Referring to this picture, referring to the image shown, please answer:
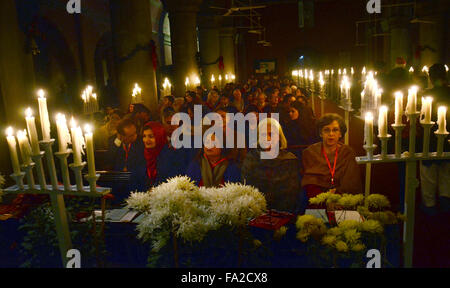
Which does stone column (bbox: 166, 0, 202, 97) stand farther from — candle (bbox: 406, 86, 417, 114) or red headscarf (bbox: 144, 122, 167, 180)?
candle (bbox: 406, 86, 417, 114)

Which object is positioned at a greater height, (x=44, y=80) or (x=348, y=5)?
(x=348, y=5)

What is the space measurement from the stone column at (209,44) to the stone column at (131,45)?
8009 mm

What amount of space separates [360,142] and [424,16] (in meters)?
11.5

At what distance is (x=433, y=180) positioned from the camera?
5406 millimetres

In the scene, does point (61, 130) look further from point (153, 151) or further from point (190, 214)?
point (153, 151)

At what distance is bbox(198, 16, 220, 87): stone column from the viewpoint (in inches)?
706

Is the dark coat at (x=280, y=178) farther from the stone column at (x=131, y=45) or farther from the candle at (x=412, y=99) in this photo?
the stone column at (x=131, y=45)

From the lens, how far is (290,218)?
11.3ft

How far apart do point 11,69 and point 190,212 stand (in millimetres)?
4577

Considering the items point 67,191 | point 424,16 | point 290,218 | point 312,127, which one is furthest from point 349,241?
point 424,16

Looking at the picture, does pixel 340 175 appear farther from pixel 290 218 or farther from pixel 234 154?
pixel 290 218

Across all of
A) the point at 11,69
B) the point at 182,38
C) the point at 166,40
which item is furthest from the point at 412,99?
the point at 166,40

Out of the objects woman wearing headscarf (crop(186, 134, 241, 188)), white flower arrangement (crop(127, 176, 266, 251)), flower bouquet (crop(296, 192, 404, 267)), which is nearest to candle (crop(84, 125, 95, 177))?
white flower arrangement (crop(127, 176, 266, 251))

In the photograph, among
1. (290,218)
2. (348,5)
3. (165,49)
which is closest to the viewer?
(290,218)
